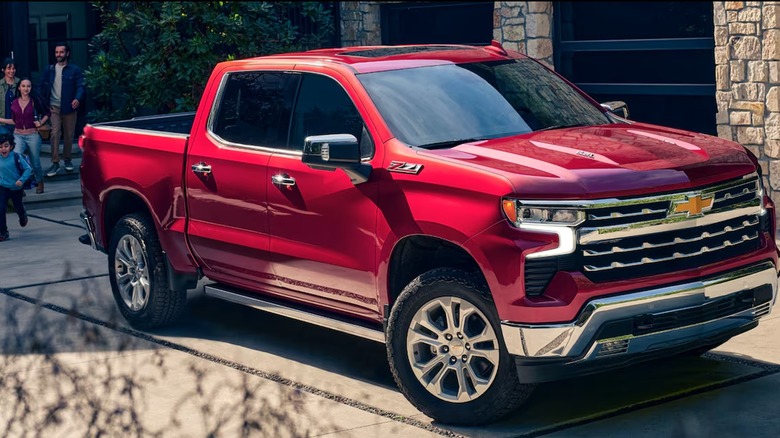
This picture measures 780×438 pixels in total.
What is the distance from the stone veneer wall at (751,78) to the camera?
1324 centimetres

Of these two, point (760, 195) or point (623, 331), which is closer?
point (623, 331)

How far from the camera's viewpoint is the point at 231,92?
27.8ft

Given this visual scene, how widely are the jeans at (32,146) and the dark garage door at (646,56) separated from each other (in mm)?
6890

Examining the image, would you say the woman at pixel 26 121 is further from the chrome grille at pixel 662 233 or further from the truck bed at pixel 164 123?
the chrome grille at pixel 662 233

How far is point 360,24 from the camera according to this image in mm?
19656

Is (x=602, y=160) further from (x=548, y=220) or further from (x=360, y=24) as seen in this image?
(x=360, y=24)

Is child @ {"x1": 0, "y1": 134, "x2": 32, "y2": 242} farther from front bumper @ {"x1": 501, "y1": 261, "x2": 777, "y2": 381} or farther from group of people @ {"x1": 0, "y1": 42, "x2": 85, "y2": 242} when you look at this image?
front bumper @ {"x1": 501, "y1": 261, "x2": 777, "y2": 381}

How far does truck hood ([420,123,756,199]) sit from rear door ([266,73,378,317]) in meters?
0.62

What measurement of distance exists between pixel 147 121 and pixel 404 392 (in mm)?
4212

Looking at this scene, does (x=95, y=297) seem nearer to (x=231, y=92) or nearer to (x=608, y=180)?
(x=231, y=92)

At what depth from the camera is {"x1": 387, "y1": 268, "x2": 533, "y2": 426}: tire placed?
21.0 ft

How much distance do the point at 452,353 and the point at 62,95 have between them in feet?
42.2

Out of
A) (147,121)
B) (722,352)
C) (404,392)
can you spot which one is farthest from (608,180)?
(147,121)

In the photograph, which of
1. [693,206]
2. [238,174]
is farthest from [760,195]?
[238,174]
